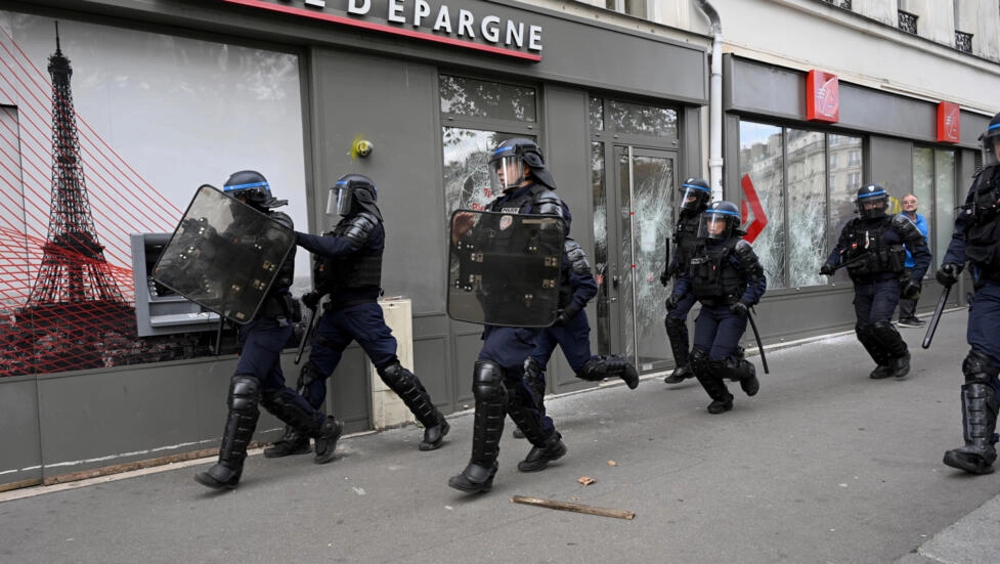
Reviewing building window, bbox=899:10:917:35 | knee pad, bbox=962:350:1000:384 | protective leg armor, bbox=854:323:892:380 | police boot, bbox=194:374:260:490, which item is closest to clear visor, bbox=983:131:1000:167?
knee pad, bbox=962:350:1000:384

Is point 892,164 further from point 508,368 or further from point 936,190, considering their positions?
point 508,368

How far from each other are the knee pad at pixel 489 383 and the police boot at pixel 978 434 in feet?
8.20

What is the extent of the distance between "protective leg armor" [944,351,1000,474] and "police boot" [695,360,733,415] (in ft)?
5.67

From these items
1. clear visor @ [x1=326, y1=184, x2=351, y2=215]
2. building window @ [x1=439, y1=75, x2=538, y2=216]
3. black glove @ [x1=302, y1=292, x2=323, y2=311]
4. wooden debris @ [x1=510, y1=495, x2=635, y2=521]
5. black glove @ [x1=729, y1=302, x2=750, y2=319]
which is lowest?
wooden debris @ [x1=510, y1=495, x2=635, y2=521]

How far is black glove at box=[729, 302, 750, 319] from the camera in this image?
5.31m

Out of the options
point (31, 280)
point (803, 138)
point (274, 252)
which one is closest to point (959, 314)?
point (803, 138)

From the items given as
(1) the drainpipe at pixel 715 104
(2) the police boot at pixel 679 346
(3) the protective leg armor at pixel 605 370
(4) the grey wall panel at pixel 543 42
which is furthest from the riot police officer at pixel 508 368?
(1) the drainpipe at pixel 715 104

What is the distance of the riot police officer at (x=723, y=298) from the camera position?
535 centimetres

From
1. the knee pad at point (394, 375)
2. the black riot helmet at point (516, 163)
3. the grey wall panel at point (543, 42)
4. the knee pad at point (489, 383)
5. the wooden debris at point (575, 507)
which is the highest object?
the grey wall panel at point (543, 42)

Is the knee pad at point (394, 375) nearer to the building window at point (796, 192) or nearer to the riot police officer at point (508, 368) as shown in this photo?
the riot police officer at point (508, 368)

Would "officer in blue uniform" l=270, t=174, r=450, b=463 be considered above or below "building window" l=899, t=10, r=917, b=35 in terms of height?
below

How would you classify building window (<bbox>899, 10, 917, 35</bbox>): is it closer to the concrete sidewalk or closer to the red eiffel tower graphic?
the concrete sidewalk

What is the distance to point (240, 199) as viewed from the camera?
4.13 m

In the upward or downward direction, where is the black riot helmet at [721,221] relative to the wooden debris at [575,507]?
upward
